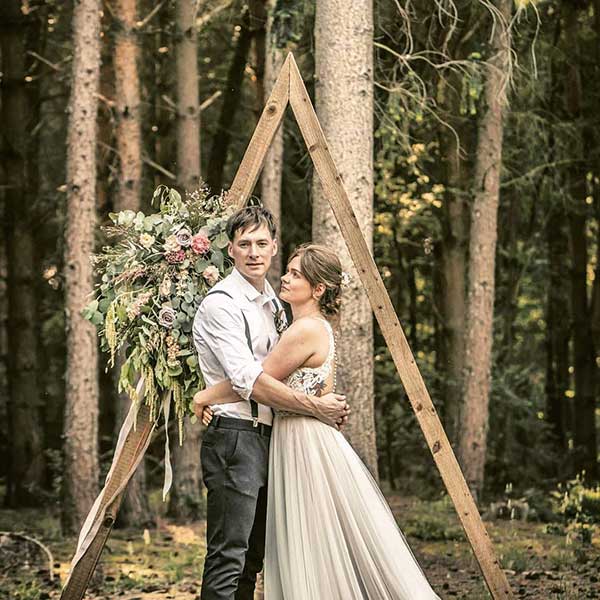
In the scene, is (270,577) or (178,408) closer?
(270,577)

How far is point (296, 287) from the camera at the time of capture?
16.5ft

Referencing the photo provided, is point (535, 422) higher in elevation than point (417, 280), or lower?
lower

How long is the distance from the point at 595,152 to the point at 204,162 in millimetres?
5218

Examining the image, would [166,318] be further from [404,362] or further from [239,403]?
[404,362]

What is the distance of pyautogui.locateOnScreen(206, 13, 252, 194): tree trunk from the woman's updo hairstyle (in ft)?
29.4

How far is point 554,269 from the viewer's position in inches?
675

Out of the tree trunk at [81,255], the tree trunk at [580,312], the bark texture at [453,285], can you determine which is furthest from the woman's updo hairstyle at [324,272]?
the tree trunk at [580,312]

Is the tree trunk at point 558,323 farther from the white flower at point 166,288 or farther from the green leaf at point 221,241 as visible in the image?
the white flower at point 166,288

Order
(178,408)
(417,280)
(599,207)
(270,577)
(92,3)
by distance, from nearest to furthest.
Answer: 1. (270,577)
2. (178,408)
3. (92,3)
4. (599,207)
5. (417,280)

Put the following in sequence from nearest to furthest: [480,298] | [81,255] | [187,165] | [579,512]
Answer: [81,255] < [579,512] < [187,165] < [480,298]

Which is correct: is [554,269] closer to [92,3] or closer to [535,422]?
[535,422]

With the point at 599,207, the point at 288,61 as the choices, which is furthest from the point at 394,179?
the point at 288,61

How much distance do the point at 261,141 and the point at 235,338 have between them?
1.41 metres

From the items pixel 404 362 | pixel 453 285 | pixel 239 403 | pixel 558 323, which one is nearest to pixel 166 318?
pixel 239 403
